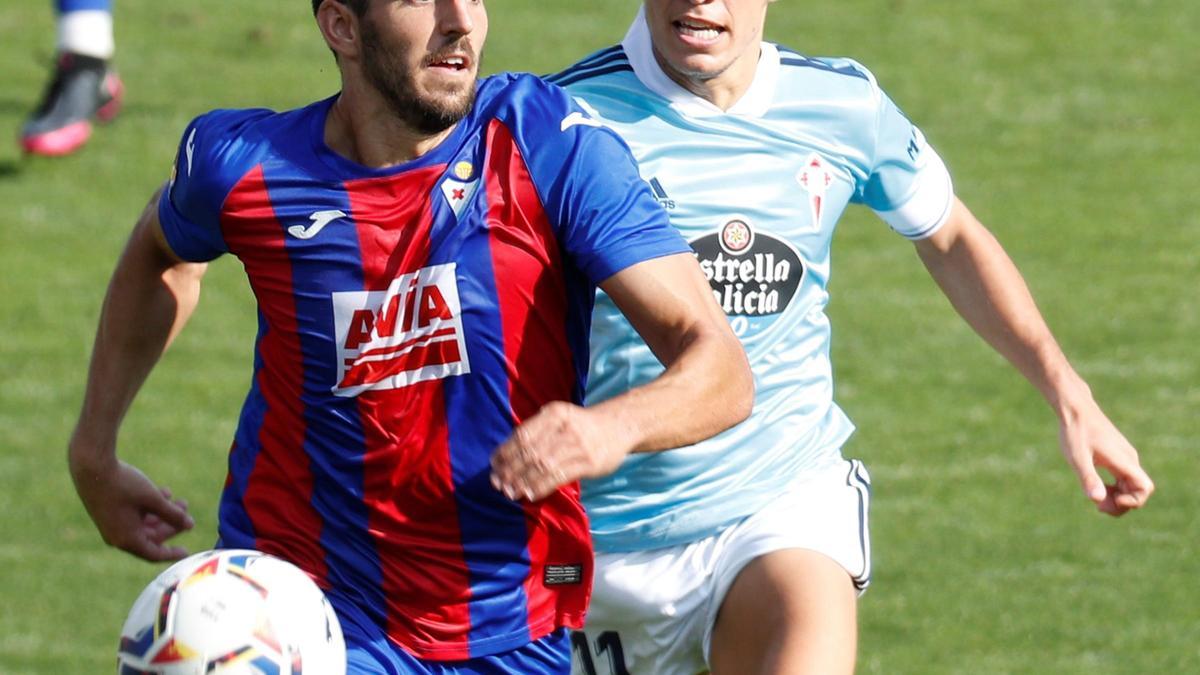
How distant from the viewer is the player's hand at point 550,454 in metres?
3.26

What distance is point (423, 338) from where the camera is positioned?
13.3 feet

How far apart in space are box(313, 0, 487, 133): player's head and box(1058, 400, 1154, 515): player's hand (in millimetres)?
1679

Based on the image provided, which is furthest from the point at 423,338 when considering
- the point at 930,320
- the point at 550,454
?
the point at 930,320

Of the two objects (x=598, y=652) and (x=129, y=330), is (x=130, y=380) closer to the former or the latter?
(x=129, y=330)

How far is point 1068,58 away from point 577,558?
9.18m

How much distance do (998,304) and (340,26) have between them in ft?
5.88

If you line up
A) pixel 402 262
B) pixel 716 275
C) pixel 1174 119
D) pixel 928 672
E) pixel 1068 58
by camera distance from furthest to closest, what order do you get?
pixel 1068 58 → pixel 1174 119 → pixel 928 672 → pixel 716 275 → pixel 402 262

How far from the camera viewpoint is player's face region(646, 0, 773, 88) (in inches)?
188

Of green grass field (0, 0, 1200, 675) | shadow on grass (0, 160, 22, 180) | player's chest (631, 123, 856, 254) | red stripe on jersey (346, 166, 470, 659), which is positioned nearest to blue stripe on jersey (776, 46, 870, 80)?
player's chest (631, 123, 856, 254)

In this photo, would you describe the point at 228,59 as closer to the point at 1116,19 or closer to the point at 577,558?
the point at 1116,19

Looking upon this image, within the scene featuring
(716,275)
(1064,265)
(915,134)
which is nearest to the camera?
(716,275)

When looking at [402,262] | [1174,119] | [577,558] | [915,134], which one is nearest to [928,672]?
[915,134]

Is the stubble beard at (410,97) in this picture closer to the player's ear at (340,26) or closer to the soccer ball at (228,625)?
the player's ear at (340,26)

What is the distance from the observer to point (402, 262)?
409 centimetres
